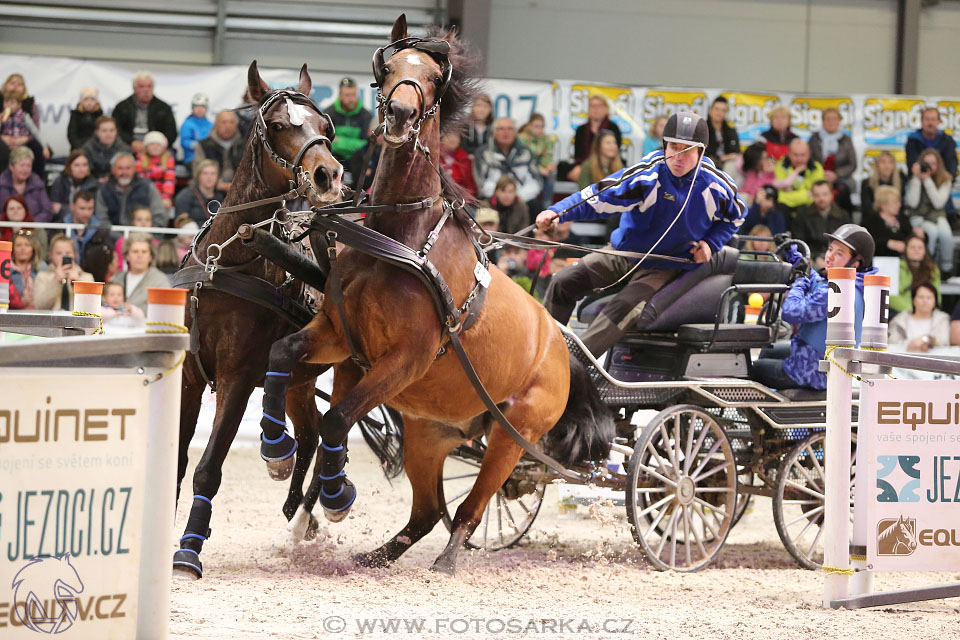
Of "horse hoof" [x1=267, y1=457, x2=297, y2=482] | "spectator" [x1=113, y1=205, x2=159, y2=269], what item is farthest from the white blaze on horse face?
"spectator" [x1=113, y1=205, x2=159, y2=269]

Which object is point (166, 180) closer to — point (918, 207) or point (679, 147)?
point (679, 147)

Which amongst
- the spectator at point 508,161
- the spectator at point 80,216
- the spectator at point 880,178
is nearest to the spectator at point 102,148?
the spectator at point 80,216

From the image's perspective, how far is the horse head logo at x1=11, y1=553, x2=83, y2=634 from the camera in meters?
2.57

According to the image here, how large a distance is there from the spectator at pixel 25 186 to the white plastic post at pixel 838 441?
813 centimetres

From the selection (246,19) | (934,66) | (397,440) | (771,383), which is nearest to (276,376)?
(397,440)

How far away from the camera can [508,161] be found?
11.1 meters

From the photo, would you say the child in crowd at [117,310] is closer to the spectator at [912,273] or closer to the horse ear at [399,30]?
the horse ear at [399,30]

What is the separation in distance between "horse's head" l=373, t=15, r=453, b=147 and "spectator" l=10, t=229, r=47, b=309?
5901mm

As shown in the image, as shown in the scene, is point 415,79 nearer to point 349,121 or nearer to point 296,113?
point 296,113

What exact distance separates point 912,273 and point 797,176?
1.58 meters

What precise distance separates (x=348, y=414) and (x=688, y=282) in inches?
91.9

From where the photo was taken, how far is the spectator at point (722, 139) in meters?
11.4

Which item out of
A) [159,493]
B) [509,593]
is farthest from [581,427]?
[159,493]

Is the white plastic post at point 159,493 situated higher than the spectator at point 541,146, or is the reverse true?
the spectator at point 541,146
